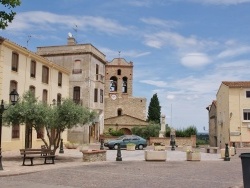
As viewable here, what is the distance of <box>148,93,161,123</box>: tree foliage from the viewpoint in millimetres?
62469

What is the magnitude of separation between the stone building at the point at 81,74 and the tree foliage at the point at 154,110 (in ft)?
62.7

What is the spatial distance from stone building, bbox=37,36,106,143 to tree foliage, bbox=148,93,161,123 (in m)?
19.1

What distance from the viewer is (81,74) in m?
42.8

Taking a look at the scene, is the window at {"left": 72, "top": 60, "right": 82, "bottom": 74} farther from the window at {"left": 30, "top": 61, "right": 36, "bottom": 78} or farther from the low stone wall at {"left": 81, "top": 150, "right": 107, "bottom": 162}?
the low stone wall at {"left": 81, "top": 150, "right": 107, "bottom": 162}

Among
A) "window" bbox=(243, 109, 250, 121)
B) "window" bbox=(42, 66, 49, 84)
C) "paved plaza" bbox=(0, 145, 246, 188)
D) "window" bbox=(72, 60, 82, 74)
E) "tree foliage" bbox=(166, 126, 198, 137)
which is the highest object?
"window" bbox=(72, 60, 82, 74)

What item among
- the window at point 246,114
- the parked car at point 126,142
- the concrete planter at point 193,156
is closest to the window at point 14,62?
Answer: the parked car at point 126,142

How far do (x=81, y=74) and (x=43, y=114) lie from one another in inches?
894

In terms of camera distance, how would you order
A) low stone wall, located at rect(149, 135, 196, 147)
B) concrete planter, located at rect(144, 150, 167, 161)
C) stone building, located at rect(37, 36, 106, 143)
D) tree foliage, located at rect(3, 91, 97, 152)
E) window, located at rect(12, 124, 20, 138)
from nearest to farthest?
tree foliage, located at rect(3, 91, 97, 152) → concrete planter, located at rect(144, 150, 167, 161) → window, located at rect(12, 124, 20, 138) → stone building, located at rect(37, 36, 106, 143) → low stone wall, located at rect(149, 135, 196, 147)

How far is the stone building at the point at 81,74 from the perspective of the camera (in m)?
42.6

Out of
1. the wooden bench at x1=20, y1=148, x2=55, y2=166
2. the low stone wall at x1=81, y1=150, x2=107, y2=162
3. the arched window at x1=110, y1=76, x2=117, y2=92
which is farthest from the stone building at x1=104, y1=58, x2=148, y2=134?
the wooden bench at x1=20, y1=148, x2=55, y2=166

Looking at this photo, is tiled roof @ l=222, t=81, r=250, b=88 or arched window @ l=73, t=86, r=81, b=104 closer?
arched window @ l=73, t=86, r=81, b=104

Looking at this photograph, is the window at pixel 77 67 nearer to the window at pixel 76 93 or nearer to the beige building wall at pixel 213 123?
the window at pixel 76 93

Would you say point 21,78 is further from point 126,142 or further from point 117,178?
point 117,178

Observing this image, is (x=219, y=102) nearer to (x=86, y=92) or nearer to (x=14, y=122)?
(x=86, y=92)
